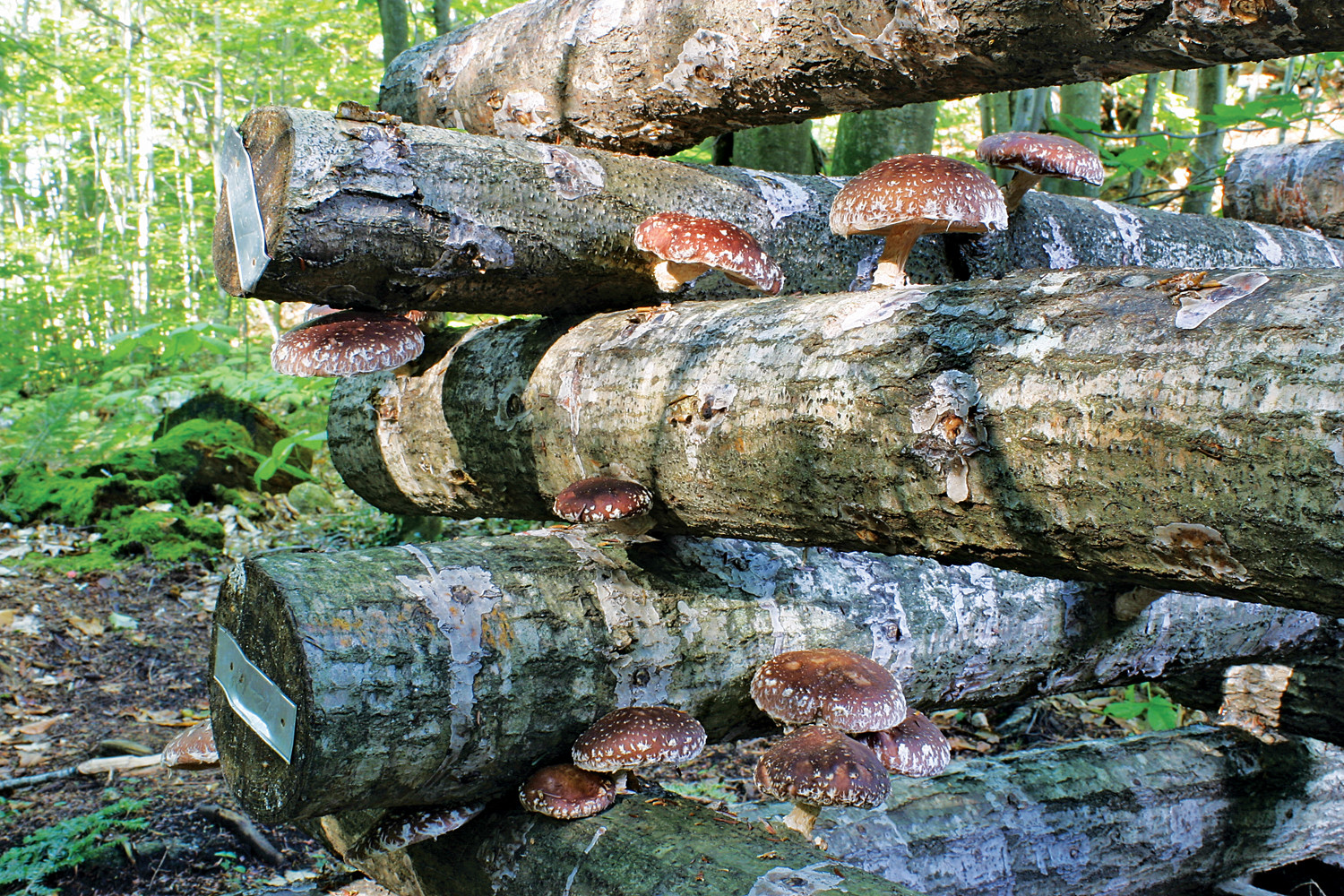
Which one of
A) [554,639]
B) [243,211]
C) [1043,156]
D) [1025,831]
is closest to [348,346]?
[243,211]

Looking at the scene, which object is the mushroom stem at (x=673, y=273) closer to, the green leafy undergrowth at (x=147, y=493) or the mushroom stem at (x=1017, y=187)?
the mushroom stem at (x=1017, y=187)

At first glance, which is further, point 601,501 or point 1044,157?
point 1044,157

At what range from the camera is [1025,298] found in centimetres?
169

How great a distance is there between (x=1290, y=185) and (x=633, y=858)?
17.8ft

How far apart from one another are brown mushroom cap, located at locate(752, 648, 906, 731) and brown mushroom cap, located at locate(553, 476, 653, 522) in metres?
0.62

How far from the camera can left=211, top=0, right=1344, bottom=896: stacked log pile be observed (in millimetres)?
1484

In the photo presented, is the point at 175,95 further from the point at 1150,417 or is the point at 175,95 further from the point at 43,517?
the point at 1150,417

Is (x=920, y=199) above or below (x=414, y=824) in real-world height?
above

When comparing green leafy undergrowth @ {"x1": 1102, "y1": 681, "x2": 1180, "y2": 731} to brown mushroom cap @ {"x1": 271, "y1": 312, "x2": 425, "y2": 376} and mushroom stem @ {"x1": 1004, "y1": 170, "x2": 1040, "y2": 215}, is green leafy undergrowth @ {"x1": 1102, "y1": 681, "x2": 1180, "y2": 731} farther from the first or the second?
brown mushroom cap @ {"x1": 271, "y1": 312, "x2": 425, "y2": 376}

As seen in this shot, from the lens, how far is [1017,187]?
338 centimetres

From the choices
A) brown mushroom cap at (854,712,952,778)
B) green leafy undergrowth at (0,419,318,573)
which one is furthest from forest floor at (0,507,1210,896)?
brown mushroom cap at (854,712,952,778)

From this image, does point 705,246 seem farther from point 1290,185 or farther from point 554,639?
point 1290,185

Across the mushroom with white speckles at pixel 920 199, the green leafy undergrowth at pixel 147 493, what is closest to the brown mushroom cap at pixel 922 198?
the mushroom with white speckles at pixel 920 199

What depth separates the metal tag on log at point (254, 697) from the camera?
2.04 metres
